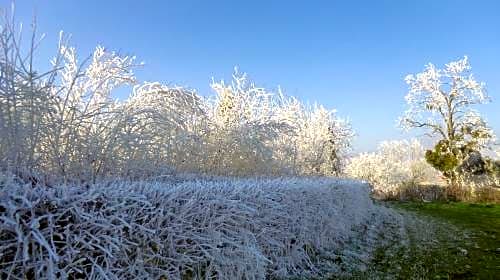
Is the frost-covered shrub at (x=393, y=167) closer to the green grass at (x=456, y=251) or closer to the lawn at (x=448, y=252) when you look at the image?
the green grass at (x=456, y=251)

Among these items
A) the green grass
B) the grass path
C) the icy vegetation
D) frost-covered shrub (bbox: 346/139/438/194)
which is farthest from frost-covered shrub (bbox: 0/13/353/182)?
frost-covered shrub (bbox: 346/139/438/194)

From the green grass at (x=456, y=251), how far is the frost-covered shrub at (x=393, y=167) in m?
7.53

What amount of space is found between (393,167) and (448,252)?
581 inches

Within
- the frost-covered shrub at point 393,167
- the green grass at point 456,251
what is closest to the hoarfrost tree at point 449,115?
the frost-covered shrub at point 393,167

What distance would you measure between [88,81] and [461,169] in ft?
61.1

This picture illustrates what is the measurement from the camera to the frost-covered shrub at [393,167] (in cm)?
1723

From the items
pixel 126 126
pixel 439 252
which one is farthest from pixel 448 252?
pixel 126 126

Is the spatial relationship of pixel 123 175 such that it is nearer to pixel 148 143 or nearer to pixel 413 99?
pixel 148 143

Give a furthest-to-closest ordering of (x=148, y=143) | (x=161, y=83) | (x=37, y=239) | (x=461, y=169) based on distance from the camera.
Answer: (x=461, y=169) < (x=161, y=83) < (x=148, y=143) < (x=37, y=239)

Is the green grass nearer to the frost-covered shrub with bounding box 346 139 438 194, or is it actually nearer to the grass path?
the grass path

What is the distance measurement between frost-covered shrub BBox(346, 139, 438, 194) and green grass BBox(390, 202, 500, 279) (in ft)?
24.7

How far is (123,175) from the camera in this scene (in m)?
3.56

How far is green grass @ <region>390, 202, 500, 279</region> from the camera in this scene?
12.7 ft

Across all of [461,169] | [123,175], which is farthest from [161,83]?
[461,169]
